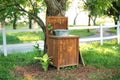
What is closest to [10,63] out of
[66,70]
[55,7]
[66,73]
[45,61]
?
[45,61]

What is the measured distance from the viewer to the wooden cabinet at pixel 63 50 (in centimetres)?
720

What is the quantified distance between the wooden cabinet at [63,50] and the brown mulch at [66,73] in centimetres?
24

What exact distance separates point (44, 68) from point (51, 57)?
43 cm

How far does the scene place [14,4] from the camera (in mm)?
8102

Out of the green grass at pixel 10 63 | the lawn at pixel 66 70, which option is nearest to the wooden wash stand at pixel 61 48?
the lawn at pixel 66 70

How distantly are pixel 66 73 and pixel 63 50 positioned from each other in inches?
27.2

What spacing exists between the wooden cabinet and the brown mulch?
0.24m

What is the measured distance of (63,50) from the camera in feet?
23.9

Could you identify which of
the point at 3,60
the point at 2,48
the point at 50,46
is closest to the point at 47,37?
the point at 50,46

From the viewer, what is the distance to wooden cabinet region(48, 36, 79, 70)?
720 cm

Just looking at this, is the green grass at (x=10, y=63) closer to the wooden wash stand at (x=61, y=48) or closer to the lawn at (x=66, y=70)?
the lawn at (x=66, y=70)

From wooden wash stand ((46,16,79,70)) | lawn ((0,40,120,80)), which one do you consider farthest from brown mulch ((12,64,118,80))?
wooden wash stand ((46,16,79,70))

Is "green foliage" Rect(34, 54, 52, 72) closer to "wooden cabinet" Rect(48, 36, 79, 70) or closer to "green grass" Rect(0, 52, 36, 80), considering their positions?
"wooden cabinet" Rect(48, 36, 79, 70)

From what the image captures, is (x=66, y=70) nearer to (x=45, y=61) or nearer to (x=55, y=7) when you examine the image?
(x=45, y=61)
